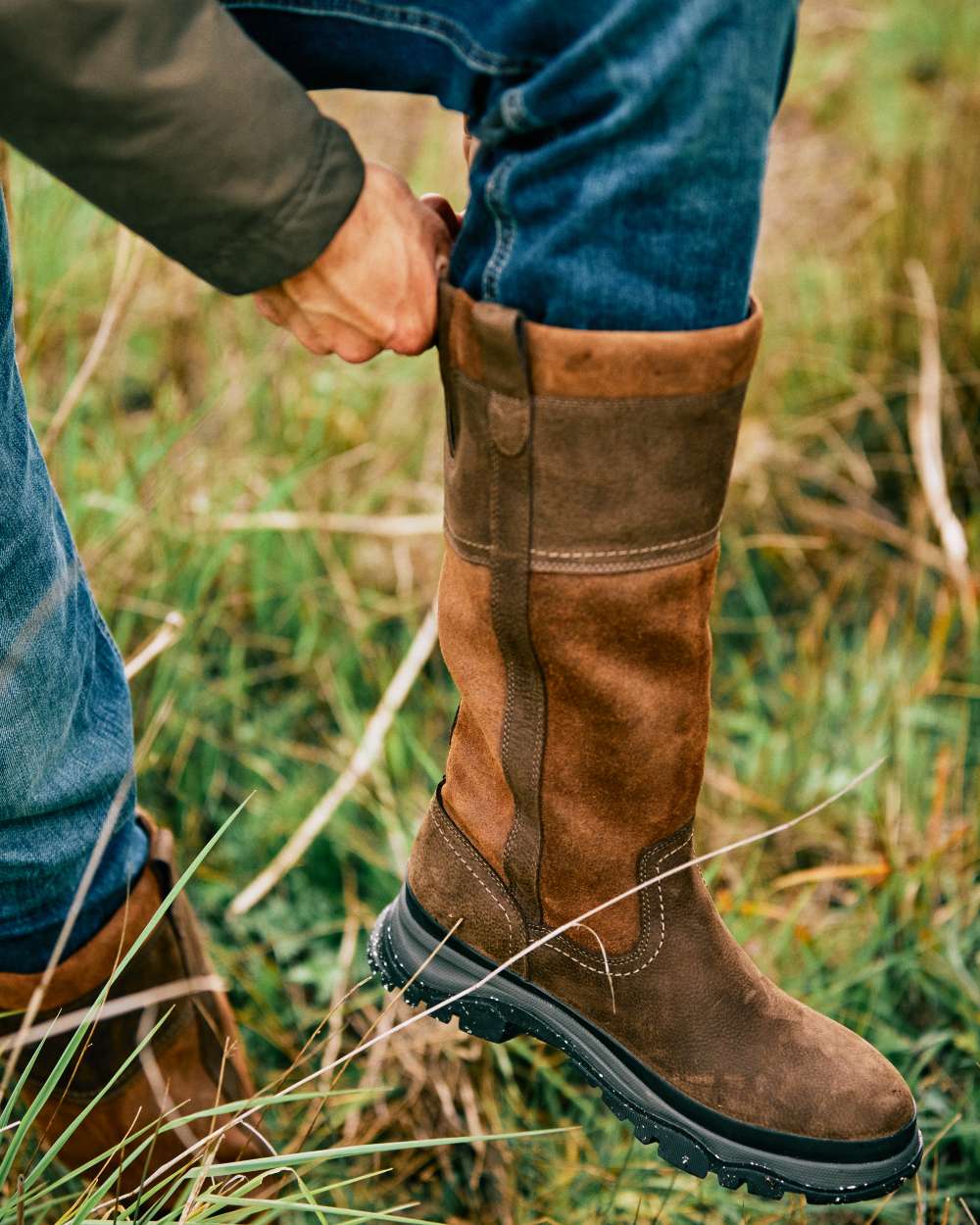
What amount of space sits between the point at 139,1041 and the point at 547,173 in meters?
0.94

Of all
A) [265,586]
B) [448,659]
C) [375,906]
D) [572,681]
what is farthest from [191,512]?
[572,681]

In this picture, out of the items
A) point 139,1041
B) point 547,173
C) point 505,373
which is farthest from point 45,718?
point 547,173

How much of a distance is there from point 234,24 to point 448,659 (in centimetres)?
57

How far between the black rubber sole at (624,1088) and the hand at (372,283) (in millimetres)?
585

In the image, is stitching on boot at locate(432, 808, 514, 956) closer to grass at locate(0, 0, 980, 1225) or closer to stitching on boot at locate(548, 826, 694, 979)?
stitching on boot at locate(548, 826, 694, 979)

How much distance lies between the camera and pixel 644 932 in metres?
1.20

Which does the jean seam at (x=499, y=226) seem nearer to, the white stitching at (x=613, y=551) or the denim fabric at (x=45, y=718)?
the white stitching at (x=613, y=551)

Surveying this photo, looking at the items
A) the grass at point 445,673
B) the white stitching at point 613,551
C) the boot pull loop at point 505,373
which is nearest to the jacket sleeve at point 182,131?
the boot pull loop at point 505,373

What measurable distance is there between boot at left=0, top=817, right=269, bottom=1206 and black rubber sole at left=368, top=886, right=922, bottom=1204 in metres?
0.20

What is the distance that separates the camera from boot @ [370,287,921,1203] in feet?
3.22

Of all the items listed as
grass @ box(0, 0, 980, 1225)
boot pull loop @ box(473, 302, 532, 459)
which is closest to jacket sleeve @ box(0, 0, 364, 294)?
boot pull loop @ box(473, 302, 532, 459)

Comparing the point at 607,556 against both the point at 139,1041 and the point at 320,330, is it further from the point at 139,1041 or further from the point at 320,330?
the point at 139,1041

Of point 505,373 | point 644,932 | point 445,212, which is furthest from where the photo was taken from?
point 644,932

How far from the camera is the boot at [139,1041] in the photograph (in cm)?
122
